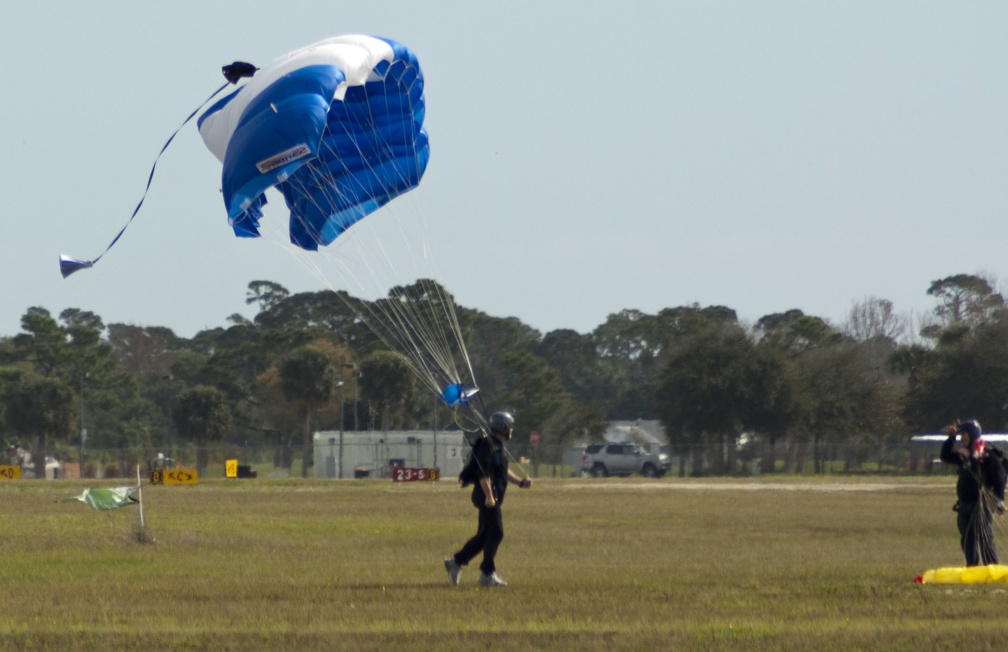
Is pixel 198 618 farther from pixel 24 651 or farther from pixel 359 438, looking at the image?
pixel 359 438

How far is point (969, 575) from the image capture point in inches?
454

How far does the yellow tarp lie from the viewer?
11.5 m

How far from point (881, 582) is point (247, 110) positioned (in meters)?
7.08

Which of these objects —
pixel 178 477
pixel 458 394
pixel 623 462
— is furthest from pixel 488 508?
pixel 623 462

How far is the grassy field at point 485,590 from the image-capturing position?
8820mm

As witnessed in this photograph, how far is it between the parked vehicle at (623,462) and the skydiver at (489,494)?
52.2 m

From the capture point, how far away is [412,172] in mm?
15688

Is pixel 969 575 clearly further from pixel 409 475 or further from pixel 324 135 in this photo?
pixel 409 475

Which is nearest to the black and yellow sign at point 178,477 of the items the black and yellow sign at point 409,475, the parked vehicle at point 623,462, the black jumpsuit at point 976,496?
the black and yellow sign at point 409,475

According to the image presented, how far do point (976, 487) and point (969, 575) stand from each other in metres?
0.87

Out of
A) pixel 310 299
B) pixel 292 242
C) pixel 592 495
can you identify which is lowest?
pixel 592 495

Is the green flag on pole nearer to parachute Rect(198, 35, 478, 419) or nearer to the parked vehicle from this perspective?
parachute Rect(198, 35, 478, 419)

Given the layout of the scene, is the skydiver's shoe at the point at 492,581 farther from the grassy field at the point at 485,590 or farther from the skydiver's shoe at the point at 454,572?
the skydiver's shoe at the point at 454,572

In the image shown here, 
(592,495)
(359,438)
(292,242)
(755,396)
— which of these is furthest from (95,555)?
(755,396)
